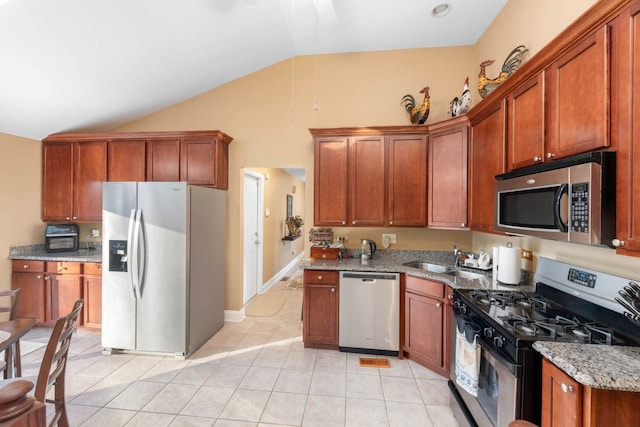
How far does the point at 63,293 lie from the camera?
350cm

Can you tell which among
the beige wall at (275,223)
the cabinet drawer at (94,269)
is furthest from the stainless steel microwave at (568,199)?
the cabinet drawer at (94,269)

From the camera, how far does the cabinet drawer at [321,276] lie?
3041 mm

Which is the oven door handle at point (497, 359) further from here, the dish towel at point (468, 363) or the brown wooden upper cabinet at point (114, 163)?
the brown wooden upper cabinet at point (114, 163)

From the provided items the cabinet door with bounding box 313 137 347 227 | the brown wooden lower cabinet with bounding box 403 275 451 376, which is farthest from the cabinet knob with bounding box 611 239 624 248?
the cabinet door with bounding box 313 137 347 227

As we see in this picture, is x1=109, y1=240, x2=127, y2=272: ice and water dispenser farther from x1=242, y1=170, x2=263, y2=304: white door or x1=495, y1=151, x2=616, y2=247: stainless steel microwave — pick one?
x1=495, y1=151, x2=616, y2=247: stainless steel microwave

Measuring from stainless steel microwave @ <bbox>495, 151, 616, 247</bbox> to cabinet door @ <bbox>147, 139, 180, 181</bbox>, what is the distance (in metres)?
3.63

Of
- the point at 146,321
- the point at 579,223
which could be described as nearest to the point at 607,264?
the point at 579,223

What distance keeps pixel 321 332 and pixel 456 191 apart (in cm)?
211

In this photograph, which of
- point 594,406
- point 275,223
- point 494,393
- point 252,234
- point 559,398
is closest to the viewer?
point 594,406

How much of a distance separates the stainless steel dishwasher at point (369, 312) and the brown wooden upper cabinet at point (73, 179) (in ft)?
11.3

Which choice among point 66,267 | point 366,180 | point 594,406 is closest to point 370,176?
point 366,180

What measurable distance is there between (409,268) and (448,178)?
1.05 meters

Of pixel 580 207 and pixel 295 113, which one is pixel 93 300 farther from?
pixel 580 207

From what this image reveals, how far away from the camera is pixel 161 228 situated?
2.92 meters
